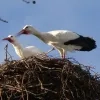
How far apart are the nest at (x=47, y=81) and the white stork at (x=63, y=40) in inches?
87.4

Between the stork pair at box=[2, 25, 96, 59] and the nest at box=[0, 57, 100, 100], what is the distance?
2220mm

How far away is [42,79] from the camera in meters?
8.80

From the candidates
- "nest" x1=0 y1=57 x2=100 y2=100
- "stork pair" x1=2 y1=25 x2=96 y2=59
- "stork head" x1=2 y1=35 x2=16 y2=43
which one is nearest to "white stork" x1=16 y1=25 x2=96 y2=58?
"stork pair" x1=2 y1=25 x2=96 y2=59

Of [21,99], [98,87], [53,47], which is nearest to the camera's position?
[21,99]

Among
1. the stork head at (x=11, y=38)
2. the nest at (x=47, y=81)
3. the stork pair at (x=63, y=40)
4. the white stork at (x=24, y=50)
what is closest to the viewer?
the nest at (x=47, y=81)

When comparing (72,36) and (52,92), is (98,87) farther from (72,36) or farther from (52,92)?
(72,36)

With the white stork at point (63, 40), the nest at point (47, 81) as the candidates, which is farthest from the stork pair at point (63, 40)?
the nest at point (47, 81)

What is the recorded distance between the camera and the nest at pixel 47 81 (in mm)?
8570

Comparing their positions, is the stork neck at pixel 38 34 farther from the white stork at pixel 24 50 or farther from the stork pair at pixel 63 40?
the white stork at pixel 24 50

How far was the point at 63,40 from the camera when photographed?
11578 millimetres

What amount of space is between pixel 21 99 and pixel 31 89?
0.24m

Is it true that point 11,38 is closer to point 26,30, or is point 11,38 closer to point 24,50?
Result: point 26,30

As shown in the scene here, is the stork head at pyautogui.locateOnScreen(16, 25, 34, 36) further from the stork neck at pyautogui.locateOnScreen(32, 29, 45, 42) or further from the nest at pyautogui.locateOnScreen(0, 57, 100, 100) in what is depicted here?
the nest at pyautogui.locateOnScreen(0, 57, 100, 100)

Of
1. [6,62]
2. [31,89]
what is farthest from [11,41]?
[31,89]
